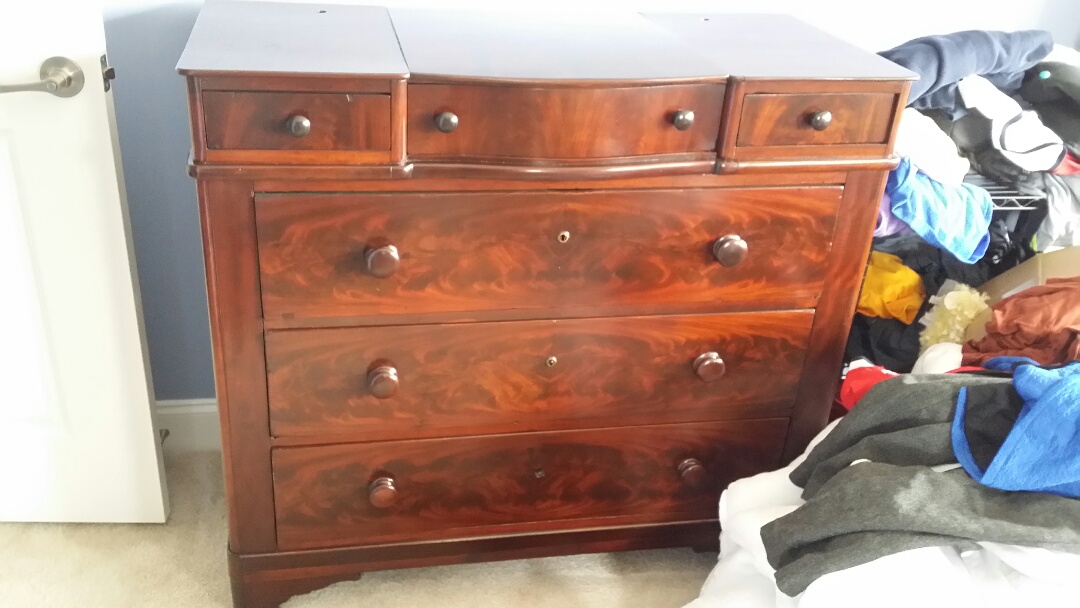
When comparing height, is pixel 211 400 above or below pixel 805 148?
below

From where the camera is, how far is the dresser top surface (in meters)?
1.22

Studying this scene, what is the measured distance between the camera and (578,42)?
4.76ft

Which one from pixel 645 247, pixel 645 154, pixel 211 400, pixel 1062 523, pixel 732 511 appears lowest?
pixel 211 400

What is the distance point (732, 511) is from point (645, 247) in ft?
1.52

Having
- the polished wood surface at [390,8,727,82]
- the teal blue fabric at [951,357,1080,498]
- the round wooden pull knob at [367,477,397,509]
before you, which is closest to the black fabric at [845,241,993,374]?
the teal blue fabric at [951,357,1080,498]

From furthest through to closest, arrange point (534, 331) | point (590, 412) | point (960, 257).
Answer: point (960, 257), point (590, 412), point (534, 331)

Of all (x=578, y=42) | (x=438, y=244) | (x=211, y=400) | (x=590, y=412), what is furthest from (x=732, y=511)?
(x=211, y=400)

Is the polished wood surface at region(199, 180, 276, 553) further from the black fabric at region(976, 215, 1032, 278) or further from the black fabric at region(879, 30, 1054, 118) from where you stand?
the black fabric at region(976, 215, 1032, 278)

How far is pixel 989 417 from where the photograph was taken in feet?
4.10

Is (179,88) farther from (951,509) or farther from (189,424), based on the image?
(951,509)

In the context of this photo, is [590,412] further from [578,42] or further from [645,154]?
[578,42]

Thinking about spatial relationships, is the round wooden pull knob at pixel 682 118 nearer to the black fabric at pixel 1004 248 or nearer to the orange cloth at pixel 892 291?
the orange cloth at pixel 892 291

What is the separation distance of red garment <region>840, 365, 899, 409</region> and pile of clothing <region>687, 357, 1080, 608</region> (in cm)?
31

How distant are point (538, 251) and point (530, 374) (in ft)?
0.75
